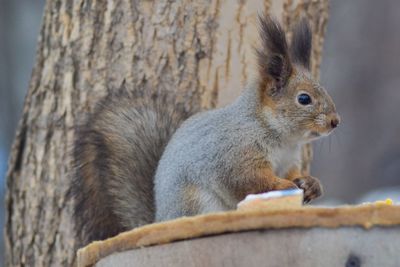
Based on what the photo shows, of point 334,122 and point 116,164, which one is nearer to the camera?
point 334,122

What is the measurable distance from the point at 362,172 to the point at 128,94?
307 centimetres

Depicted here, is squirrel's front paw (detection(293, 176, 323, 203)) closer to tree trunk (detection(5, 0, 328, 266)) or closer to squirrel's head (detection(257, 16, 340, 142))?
squirrel's head (detection(257, 16, 340, 142))

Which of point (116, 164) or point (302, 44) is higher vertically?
point (302, 44)

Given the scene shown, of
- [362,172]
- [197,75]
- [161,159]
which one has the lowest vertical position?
[362,172]

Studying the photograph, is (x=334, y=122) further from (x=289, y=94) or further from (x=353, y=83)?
(x=353, y=83)

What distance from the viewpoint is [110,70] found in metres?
2.88

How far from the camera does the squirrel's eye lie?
8.48ft

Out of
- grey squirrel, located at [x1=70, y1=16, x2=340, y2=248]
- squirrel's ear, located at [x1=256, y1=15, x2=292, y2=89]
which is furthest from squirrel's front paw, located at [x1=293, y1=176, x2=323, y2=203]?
squirrel's ear, located at [x1=256, y1=15, x2=292, y2=89]

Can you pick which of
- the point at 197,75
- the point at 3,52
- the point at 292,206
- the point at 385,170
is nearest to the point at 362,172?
the point at 385,170

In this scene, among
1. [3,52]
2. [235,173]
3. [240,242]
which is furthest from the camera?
[3,52]

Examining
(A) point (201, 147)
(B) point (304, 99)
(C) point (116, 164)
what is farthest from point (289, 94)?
(C) point (116, 164)

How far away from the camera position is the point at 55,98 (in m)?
2.92

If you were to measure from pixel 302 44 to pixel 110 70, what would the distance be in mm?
511

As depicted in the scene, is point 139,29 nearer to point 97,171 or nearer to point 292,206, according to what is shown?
point 97,171
